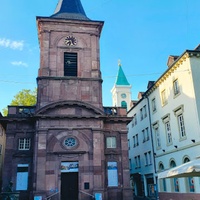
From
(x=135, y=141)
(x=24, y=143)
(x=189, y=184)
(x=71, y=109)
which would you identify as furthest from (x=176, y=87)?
(x=24, y=143)

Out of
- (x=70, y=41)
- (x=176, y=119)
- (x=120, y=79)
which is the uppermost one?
(x=120, y=79)

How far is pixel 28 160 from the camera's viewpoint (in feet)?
74.9

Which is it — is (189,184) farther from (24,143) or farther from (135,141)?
(135,141)

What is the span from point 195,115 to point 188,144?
260 centimetres

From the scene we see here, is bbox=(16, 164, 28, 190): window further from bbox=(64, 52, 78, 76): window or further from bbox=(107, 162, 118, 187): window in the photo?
bbox=(64, 52, 78, 76): window

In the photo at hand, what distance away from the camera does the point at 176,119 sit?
2380cm

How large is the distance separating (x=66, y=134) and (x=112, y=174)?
5363 mm

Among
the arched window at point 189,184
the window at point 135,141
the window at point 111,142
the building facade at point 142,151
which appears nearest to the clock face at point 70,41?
the window at point 111,142

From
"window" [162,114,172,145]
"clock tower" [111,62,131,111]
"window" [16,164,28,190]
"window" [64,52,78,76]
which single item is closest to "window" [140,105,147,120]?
"window" [162,114,172,145]

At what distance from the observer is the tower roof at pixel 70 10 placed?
93.7ft

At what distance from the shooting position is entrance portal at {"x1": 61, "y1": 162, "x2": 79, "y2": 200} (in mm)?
22250

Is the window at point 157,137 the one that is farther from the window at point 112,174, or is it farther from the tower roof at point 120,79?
the tower roof at point 120,79

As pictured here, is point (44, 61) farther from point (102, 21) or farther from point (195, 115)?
point (195, 115)

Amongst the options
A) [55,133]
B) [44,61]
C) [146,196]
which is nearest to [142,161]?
[146,196]
